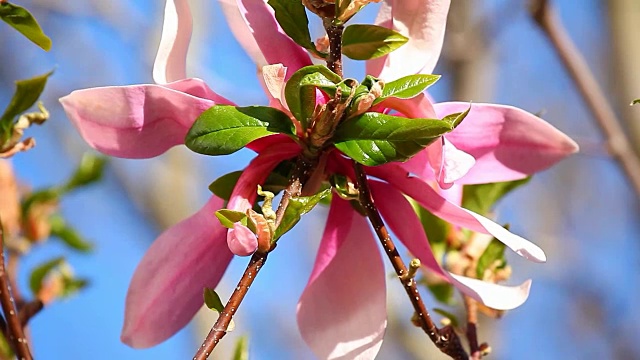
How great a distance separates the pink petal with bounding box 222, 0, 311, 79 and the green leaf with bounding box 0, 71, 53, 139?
16 centimetres

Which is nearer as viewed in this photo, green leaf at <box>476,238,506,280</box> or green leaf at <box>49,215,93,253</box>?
green leaf at <box>476,238,506,280</box>

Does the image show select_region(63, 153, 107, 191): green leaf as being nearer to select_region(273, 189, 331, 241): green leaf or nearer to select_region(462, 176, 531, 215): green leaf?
select_region(462, 176, 531, 215): green leaf

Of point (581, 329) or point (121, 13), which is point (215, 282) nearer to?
point (121, 13)

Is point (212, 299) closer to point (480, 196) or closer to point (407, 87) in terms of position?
point (407, 87)

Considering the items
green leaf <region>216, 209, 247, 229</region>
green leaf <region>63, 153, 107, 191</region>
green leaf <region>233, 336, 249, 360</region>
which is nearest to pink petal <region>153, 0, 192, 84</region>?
green leaf <region>216, 209, 247, 229</region>

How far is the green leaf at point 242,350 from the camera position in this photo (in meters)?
0.62

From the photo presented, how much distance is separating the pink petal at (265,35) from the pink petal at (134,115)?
50 millimetres

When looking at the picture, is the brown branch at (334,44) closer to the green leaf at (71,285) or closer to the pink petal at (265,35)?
the pink petal at (265,35)

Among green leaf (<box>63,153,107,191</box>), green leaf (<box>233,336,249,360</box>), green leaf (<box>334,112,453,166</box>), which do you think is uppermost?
green leaf (<box>334,112,453,166</box>)

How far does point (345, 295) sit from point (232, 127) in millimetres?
160

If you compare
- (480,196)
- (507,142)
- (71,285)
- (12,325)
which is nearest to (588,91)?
(480,196)

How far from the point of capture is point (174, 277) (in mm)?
480

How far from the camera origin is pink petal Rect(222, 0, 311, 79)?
46 centimetres

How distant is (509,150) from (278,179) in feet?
0.52
